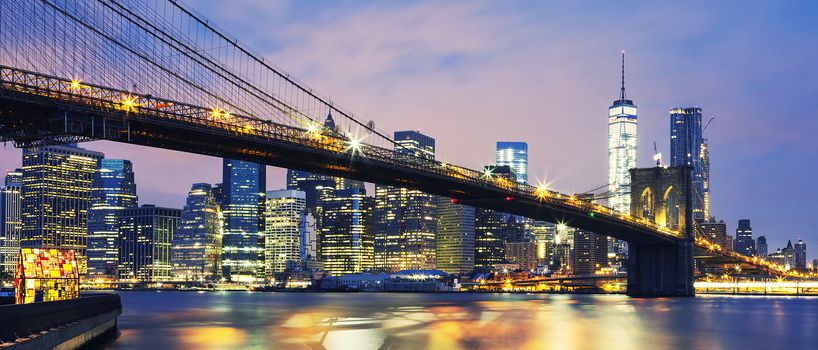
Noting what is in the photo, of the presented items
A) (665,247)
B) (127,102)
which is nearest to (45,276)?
(127,102)

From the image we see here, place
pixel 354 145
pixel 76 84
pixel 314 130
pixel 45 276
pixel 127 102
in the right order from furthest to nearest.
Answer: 1. pixel 354 145
2. pixel 314 130
3. pixel 127 102
4. pixel 76 84
5. pixel 45 276

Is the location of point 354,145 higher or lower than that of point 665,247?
higher

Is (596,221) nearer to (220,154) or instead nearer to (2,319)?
(220,154)

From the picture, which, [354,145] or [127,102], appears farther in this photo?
[354,145]

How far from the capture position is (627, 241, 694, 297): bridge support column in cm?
10281

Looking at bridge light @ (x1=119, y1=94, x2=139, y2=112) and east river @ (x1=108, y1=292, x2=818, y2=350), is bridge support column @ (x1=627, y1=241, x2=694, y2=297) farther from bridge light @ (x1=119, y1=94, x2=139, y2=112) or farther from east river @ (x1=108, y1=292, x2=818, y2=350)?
bridge light @ (x1=119, y1=94, x2=139, y2=112)

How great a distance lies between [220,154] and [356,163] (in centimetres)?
1210

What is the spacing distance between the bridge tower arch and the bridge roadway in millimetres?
10285

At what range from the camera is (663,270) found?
10400 centimetres

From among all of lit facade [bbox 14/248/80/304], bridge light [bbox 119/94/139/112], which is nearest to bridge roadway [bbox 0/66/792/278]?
bridge light [bbox 119/94/139/112]

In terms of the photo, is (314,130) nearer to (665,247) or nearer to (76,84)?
(76,84)

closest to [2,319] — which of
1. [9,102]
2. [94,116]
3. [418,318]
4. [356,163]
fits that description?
[9,102]

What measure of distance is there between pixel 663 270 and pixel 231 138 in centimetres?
6380

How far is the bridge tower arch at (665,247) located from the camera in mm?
103062
